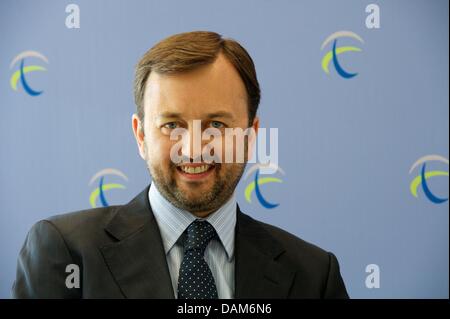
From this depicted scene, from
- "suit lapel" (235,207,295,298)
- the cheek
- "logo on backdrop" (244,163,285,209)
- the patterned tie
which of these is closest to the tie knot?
the patterned tie

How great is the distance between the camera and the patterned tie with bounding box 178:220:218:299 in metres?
1.61

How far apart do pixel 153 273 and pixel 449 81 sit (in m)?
1.50

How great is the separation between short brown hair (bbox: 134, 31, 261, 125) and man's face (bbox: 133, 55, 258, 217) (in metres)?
0.02

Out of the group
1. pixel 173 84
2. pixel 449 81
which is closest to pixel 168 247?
pixel 173 84

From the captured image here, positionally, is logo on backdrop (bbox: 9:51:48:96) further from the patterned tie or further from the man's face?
the patterned tie

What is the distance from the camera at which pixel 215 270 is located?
66.5 inches

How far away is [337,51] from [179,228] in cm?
106

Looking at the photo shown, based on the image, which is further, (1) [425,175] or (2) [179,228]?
(1) [425,175]

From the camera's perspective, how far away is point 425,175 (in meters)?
2.32

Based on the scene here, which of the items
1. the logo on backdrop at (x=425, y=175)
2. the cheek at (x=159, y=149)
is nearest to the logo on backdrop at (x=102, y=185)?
the cheek at (x=159, y=149)

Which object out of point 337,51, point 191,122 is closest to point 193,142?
point 191,122

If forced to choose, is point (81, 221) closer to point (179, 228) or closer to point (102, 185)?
point (179, 228)
